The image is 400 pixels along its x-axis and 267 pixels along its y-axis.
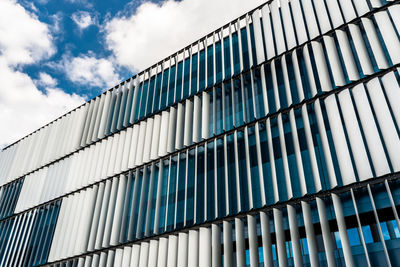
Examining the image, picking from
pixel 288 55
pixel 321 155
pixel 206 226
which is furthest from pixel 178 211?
pixel 288 55

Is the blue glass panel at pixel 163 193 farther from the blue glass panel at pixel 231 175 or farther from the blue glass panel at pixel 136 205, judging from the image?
the blue glass panel at pixel 231 175

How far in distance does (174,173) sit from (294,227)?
259 inches

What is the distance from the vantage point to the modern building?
413 inches

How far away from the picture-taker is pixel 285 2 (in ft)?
54.2

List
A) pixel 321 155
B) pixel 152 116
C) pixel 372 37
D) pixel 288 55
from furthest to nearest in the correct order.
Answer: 1. pixel 152 116
2. pixel 288 55
3. pixel 372 37
4. pixel 321 155

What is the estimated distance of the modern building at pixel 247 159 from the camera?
413 inches

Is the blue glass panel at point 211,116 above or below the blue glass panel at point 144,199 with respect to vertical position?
above

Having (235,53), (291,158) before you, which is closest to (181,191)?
(291,158)

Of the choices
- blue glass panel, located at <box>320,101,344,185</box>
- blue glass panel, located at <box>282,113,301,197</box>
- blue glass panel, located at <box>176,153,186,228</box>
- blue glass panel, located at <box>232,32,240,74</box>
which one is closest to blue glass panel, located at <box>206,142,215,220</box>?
blue glass panel, located at <box>176,153,186,228</box>

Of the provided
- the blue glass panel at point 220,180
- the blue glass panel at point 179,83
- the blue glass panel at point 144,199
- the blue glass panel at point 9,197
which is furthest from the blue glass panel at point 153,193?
the blue glass panel at point 9,197

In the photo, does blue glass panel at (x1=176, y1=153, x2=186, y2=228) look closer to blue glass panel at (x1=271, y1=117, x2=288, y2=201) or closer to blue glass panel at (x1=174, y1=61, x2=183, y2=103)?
blue glass panel at (x1=174, y1=61, x2=183, y2=103)

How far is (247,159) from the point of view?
43.7 ft

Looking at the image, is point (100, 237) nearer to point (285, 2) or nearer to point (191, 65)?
point (191, 65)

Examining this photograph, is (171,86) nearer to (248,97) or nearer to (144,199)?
(248,97)
